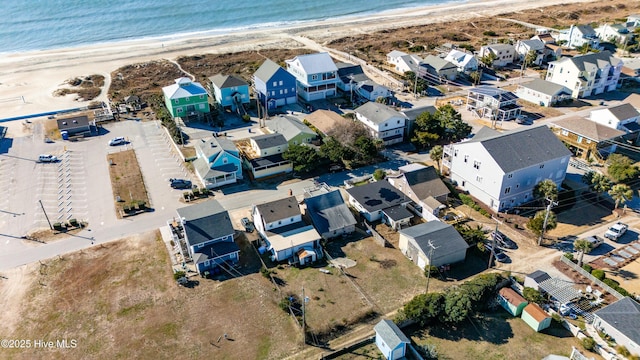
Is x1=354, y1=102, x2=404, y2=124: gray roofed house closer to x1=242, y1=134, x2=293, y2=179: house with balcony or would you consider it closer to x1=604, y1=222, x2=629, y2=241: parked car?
x1=242, y1=134, x2=293, y2=179: house with balcony

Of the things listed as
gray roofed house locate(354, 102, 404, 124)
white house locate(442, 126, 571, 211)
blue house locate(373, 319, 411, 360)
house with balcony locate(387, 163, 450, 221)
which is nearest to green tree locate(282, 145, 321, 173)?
house with balcony locate(387, 163, 450, 221)

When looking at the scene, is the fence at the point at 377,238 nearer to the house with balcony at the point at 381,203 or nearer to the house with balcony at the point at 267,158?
the house with balcony at the point at 381,203

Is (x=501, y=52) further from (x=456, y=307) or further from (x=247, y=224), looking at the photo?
(x=456, y=307)

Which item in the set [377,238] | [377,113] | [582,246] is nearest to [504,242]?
[582,246]

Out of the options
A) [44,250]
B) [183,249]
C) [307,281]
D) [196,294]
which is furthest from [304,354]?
[44,250]

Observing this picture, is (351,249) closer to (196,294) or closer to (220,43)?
(196,294)

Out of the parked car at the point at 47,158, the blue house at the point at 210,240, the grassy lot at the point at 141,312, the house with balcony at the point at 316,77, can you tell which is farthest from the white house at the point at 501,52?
the parked car at the point at 47,158
